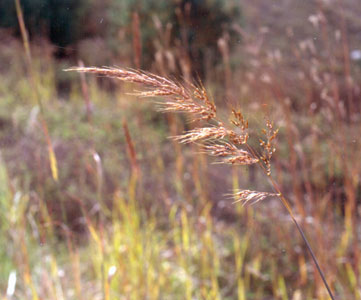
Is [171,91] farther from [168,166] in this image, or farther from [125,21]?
[125,21]

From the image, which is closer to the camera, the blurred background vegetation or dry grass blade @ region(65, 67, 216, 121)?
dry grass blade @ region(65, 67, 216, 121)

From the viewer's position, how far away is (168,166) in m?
3.91

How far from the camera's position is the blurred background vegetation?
170 centimetres

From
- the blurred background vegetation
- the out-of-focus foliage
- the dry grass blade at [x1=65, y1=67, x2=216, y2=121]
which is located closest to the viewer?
the dry grass blade at [x1=65, y1=67, x2=216, y2=121]

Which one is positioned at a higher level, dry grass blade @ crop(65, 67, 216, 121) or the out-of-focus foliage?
the out-of-focus foliage

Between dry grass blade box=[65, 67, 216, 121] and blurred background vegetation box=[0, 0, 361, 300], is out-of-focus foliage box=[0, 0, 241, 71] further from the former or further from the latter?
dry grass blade box=[65, 67, 216, 121]

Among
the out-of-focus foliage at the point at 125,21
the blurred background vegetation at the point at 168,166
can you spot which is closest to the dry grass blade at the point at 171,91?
the blurred background vegetation at the point at 168,166

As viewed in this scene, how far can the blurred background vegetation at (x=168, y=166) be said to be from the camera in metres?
1.70

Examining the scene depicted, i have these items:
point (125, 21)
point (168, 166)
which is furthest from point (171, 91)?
point (125, 21)

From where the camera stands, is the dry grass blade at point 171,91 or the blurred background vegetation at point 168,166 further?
the blurred background vegetation at point 168,166

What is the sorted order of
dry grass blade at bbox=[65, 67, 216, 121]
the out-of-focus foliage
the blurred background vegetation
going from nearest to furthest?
dry grass blade at bbox=[65, 67, 216, 121]
the blurred background vegetation
the out-of-focus foliage

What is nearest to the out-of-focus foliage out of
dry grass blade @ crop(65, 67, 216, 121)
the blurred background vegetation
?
the blurred background vegetation

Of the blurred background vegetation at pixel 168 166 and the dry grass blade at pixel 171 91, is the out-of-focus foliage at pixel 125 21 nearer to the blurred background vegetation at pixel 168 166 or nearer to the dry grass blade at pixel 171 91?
the blurred background vegetation at pixel 168 166

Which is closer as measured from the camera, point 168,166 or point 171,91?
point 171,91
